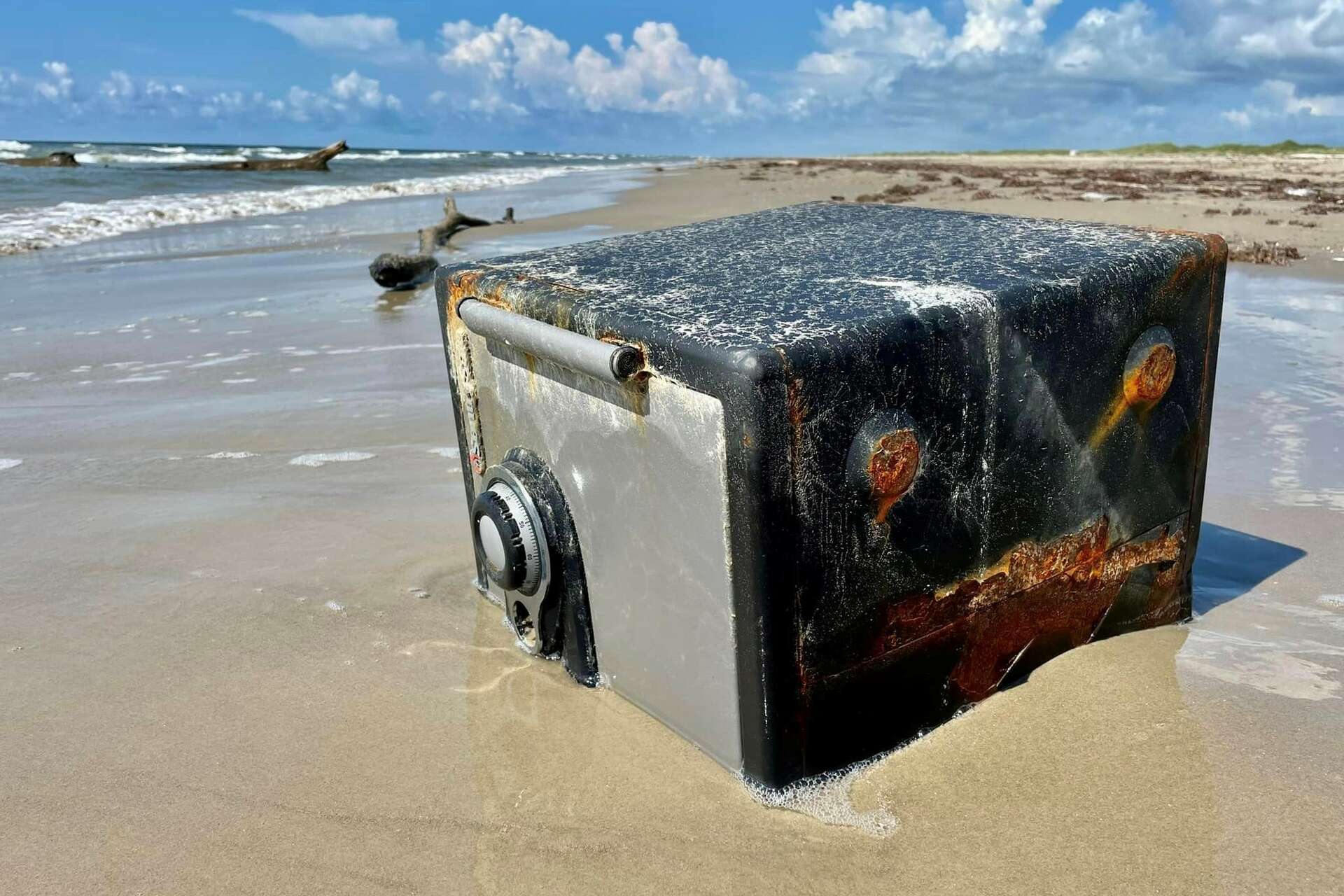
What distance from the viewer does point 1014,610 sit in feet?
5.19

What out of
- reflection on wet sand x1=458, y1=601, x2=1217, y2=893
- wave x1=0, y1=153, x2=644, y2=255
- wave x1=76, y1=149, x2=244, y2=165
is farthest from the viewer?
wave x1=76, y1=149, x2=244, y2=165

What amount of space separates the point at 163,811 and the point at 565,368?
34.2 inches

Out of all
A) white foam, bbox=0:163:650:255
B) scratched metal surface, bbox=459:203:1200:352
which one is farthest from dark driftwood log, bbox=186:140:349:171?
scratched metal surface, bbox=459:203:1200:352

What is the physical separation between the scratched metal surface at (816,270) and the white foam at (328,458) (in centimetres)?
147

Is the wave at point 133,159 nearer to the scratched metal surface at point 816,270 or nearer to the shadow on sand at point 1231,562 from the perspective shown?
the scratched metal surface at point 816,270

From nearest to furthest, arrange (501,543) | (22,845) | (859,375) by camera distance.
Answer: (859,375)
(22,845)
(501,543)

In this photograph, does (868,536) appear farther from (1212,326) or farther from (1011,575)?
(1212,326)

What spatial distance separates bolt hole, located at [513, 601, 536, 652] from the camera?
1.82 metres

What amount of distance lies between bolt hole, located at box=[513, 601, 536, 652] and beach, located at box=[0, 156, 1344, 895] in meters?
0.05

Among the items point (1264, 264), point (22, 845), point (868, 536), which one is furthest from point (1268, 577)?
point (1264, 264)

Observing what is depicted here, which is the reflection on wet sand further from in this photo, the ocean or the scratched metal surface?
the ocean

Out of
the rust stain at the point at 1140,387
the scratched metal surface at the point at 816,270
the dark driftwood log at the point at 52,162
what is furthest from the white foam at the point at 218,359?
the dark driftwood log at the point at 52,162

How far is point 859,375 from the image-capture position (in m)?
1.26

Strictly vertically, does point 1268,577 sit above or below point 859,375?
below
